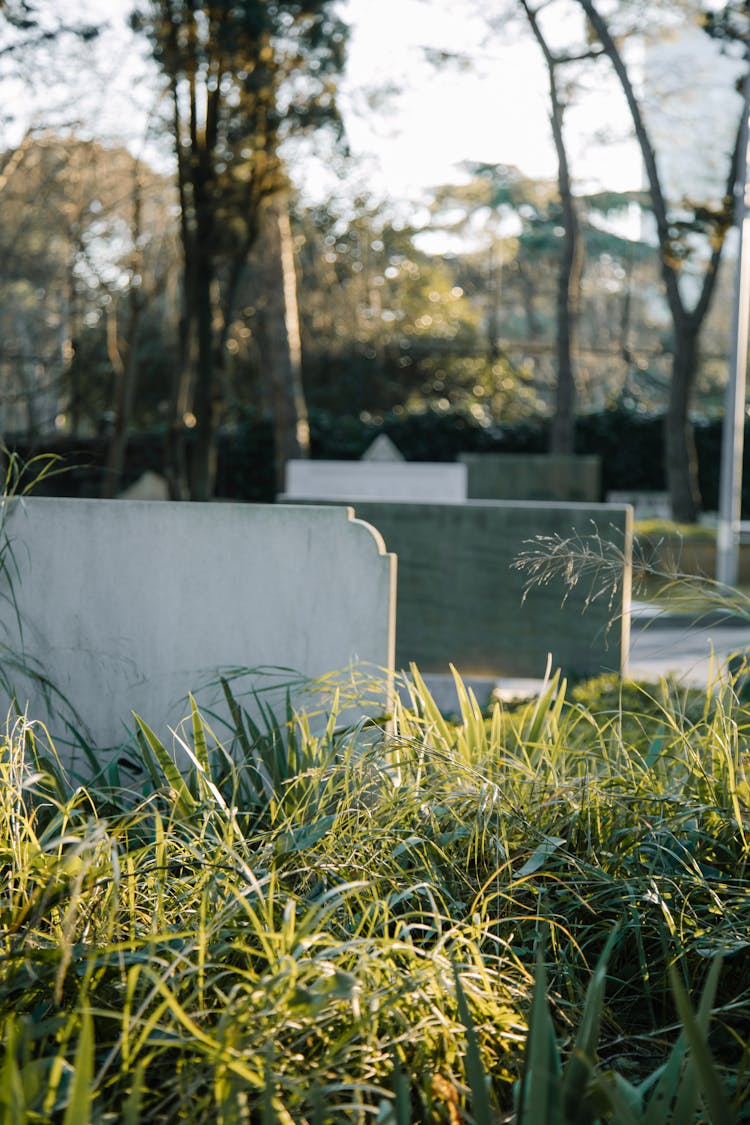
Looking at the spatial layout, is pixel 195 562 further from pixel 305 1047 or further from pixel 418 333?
pixel 418 333

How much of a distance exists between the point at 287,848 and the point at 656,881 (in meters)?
0.83

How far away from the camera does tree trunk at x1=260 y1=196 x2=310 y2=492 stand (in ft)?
58.4

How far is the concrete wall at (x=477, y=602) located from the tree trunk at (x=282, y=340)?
11158 mm

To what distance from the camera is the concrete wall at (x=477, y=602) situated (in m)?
7.29

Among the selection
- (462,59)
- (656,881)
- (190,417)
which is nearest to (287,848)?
(656,881)

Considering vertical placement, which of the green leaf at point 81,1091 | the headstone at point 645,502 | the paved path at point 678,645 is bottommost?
the paved path at point 678,645

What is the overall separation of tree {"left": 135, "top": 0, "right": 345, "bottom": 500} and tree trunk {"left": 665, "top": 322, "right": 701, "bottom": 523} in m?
6.46

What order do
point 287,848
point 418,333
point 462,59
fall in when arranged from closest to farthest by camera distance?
point 287,848 → point 462,59 → point 418,333

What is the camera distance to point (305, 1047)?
6.47 feet

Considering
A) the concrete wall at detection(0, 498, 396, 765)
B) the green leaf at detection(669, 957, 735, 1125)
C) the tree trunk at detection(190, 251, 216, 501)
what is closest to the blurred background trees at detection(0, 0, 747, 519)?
the tree trunk at detection(190, 251, 216, 501)

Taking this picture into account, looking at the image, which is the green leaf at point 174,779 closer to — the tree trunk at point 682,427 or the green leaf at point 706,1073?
the green leaf at point 706,1073

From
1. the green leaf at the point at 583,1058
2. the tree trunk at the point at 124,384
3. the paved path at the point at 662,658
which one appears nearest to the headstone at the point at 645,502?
the tree trunk at the point at 124,384

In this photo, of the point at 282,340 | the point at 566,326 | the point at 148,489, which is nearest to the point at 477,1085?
the point at 282,340

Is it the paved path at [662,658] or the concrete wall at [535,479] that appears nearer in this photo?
the paved path at [662,658]
